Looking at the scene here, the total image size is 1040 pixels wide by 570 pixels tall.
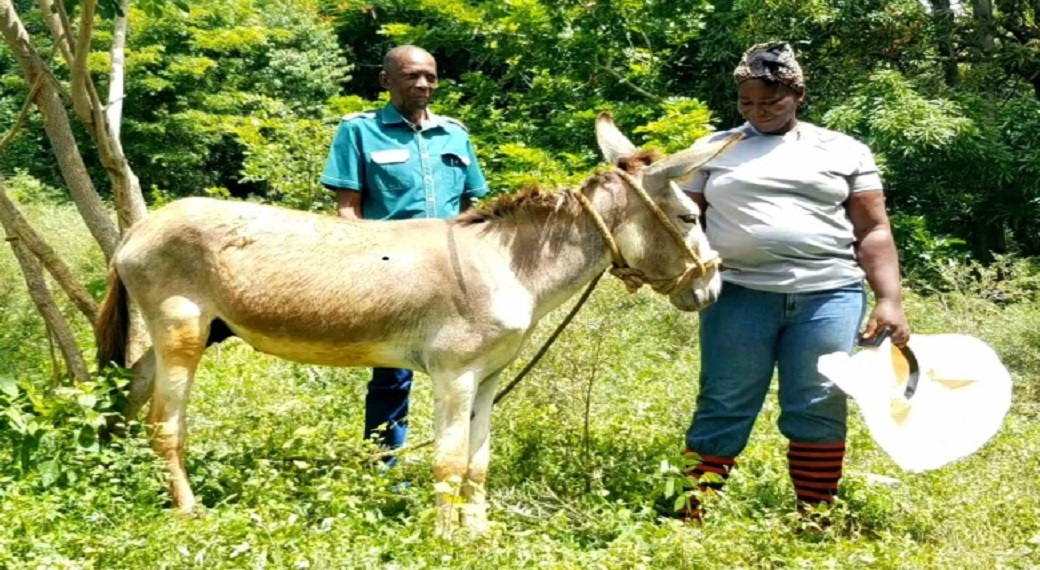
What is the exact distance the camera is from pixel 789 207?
14.3ft

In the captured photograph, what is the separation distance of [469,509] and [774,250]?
1.60m

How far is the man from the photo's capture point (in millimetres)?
4871

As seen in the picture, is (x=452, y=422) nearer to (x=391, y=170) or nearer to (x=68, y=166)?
(x=391, y=170)

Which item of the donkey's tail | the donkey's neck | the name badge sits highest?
the name badge

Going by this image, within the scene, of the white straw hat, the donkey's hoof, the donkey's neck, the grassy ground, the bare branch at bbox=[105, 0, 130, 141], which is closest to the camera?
the grassy ground

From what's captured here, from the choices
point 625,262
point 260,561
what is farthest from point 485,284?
point 260,561

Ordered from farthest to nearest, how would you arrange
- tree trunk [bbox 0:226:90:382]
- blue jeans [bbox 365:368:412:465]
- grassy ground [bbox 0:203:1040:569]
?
1. blue jeans [bbox 365:368:412:465]
2. tree trunk [bbox 0:226:90:382]
3. grassy ground [bbox 0:203:1040:569]

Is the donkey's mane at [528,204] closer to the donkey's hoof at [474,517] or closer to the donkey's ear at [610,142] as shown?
the donkey's ear at [610,142]

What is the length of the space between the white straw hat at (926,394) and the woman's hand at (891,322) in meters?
0.05

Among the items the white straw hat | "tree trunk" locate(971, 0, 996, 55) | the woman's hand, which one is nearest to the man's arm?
the white straw hat

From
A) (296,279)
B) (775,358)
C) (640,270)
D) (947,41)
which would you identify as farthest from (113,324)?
(947,41)

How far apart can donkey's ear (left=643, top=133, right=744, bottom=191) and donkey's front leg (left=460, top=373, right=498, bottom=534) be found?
1.04 metres

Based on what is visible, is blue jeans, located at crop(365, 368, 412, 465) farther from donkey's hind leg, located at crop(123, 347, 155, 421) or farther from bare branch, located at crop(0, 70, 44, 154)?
bare branch, located at crop(0, 70, 44, 154)

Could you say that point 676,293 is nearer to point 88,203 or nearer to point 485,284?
point 485,284
